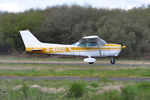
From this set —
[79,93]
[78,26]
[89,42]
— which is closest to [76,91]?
[79,93]

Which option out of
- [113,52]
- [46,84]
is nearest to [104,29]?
[113,52]

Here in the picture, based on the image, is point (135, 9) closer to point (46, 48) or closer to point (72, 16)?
point (72, 16)

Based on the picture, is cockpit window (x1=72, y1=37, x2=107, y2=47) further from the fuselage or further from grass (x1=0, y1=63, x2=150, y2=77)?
grass (x1=0, y1=63, x2=150, y2=77)

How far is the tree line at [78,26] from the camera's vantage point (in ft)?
107

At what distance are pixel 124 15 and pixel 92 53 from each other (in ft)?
42.2

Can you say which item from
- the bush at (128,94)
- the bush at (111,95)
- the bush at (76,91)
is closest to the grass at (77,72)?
the bush at (76,91)

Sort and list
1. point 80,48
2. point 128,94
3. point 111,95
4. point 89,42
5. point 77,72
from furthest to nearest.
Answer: point 80,48 < point 89,42 < point 77,72 < point 111,95 < point 128,94

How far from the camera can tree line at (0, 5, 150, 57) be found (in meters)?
32.6

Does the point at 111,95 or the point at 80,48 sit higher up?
the point at 80,48

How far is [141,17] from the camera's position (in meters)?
37.2

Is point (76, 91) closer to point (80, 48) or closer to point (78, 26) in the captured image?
point (80, 48)

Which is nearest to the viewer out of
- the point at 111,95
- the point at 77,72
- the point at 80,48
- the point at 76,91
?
the point at 111,95

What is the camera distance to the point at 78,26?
36281 millimetres

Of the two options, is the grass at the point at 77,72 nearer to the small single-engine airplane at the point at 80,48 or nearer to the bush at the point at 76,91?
the bush at the point at 76,91
